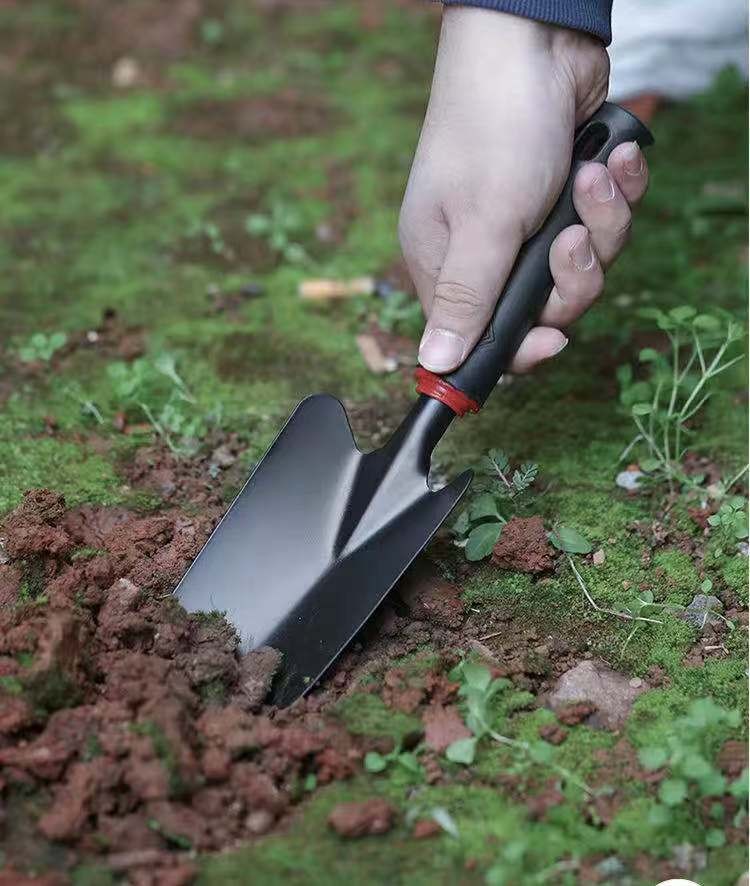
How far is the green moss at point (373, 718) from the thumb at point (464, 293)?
73 cm

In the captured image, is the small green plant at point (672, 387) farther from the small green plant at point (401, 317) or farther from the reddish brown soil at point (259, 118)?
the reddish brown soil at point (259, 118)

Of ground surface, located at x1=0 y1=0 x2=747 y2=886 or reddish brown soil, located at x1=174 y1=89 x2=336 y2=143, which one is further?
reddish brown soil, located at x1=174 y1=89 x2=336 y2=143

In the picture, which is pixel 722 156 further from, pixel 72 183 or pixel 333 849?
pixel 333 849

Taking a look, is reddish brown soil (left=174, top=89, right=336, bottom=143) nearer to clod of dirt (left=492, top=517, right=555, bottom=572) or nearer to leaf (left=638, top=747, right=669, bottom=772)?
clod of dirt (left=492, top=517, right=555, bottom=572)

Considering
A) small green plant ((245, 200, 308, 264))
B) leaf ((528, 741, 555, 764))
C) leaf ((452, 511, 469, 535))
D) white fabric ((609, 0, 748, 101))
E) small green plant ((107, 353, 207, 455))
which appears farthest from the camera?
white fabric ((609, 0, 748, 101))

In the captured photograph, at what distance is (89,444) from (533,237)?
45.3 inches

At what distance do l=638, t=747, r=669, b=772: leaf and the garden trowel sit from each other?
0.57m

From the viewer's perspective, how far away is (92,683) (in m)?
1.96

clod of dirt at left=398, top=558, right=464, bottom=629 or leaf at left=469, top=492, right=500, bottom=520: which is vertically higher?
leaf at left=469, top=492, right=500, bottom=520

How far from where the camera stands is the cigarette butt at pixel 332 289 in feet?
10.8

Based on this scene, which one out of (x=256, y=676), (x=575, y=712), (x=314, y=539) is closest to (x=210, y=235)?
(x=314, y=539)

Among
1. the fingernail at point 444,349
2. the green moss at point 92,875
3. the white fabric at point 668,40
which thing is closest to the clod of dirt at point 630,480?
the fingernail at point 444,349

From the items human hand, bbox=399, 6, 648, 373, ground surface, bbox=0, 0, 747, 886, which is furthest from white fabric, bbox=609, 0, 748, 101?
human hand, bbox=399, 6, 648, 373

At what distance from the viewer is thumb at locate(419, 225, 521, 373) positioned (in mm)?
2283
